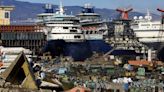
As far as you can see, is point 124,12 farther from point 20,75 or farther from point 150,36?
point 20,75

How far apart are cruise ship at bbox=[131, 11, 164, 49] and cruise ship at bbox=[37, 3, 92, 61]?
12.1 metres

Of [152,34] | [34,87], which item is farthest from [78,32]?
[34,87]

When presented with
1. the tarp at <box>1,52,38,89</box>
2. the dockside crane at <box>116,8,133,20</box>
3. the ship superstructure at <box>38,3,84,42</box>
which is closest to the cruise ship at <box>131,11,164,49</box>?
the dockside crane at <box>116,8,133,20</box>

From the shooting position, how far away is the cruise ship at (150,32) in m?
87.1

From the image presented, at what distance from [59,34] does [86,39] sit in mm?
6611

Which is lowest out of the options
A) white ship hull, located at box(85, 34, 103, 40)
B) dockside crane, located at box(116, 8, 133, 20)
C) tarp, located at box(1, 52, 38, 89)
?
white ship hull, located at box(85, 34, 103, 40)

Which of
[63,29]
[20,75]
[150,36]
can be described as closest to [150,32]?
[150,36]

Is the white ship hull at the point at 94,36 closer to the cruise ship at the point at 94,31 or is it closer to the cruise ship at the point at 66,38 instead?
the cruise ship at the point at 94,31

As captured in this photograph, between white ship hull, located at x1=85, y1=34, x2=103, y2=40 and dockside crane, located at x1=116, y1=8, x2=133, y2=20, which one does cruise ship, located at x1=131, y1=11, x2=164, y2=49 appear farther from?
dockside crane, located at x1=116, y1=8, x2=133, y2=20

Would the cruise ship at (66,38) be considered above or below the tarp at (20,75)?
below

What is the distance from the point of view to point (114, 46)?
8512 cm

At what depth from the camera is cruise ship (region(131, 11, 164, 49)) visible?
8711 centimetres

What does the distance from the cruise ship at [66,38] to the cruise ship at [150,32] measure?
12079 millimetres

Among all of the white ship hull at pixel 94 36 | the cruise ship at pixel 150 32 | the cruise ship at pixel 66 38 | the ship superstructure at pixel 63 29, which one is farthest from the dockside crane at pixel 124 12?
the cruise ship at pixel 66 38
